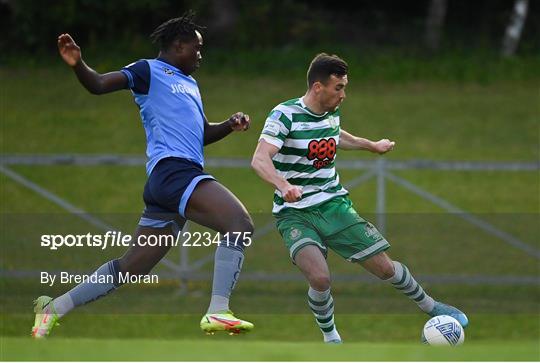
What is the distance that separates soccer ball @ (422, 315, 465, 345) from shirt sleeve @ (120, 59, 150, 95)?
2.83m

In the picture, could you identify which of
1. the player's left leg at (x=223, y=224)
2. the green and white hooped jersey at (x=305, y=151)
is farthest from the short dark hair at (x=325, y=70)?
the player's left leg at (x=223, y=224)

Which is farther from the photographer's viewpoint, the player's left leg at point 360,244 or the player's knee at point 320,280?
the player's left leg at point 360,244

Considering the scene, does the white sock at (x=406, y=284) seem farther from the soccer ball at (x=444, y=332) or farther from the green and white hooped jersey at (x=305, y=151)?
the green and white hooped jersey at (x=305, y=151)

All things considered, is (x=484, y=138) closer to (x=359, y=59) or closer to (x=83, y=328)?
(x=359, y=59)

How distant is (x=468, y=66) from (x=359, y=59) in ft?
8.39

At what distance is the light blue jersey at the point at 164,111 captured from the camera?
30.3 ft

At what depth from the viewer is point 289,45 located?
97.4ft

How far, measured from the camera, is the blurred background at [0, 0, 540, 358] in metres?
16.1

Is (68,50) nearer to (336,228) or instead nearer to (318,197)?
(318,197)

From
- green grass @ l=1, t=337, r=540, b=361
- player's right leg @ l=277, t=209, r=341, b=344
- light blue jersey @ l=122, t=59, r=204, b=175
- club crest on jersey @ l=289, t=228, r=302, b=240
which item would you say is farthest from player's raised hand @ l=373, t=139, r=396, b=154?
green grass @ l=1, t=337, r=540, b=361

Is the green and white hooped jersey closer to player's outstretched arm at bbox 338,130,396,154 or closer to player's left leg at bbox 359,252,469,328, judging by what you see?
player's outstretched arm at bbox 338,130,396,154

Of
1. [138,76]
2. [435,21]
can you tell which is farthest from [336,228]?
[435,21]

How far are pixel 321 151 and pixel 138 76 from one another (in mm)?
1495

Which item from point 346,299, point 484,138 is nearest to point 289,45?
point 484,138
